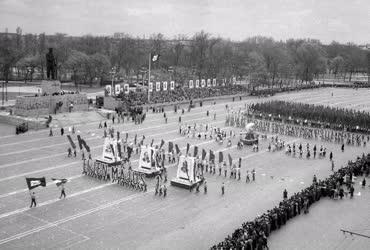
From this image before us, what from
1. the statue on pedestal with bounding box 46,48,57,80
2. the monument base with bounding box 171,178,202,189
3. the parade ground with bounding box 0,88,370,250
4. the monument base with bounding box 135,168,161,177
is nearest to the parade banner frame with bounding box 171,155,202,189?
the monument base with bounding box 171,178,202,189

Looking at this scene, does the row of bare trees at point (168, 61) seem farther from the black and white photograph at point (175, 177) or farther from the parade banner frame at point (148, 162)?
the parade banner frame at point (148, 162)

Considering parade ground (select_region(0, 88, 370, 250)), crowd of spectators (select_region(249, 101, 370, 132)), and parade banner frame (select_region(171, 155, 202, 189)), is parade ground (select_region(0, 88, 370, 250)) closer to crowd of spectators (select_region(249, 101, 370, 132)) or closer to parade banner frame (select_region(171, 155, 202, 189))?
parade banner frame (select_region(171, 155, 202, 189))

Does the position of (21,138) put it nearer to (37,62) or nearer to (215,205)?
(215,205)

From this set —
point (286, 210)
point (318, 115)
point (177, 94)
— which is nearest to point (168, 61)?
point (177, 94)

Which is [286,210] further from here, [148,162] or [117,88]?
[117,88]

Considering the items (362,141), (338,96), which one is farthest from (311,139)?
(338,96)

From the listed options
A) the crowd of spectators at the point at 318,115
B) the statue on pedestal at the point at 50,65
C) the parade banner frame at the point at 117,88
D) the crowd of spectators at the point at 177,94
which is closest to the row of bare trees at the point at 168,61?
the crowd of spectators at the point at 177,94

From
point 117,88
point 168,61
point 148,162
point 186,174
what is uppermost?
point 168,61
